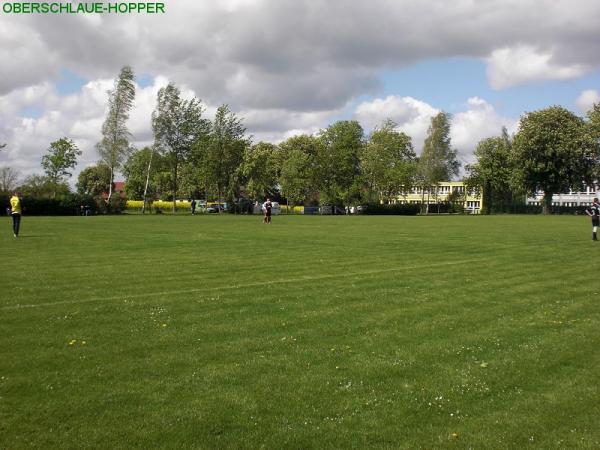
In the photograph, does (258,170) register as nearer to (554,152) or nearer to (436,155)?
(436,155)

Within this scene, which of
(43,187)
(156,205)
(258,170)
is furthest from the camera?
(258,170)

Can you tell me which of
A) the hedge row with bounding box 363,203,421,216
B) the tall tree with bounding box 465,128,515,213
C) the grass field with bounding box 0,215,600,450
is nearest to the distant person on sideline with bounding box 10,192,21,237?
the grass field with bounding box 0,215,600,450

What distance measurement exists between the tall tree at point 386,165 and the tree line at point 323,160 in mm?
194

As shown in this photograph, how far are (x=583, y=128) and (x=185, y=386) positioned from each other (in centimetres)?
8596

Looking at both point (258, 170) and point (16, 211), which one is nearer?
point (16, 211)

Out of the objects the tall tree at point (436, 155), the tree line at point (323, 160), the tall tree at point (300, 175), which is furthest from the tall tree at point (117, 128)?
the tall tree at point (436, 155)

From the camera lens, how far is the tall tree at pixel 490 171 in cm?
10025

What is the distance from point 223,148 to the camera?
85500 millimetres

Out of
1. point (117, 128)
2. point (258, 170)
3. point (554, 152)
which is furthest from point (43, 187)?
point (554, 152)

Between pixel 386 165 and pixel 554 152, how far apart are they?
98.1 ft

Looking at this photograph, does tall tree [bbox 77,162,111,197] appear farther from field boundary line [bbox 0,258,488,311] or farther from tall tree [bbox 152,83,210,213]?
field boundary line [bbox 0,258,488,311]

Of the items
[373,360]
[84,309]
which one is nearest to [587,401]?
[373,360]

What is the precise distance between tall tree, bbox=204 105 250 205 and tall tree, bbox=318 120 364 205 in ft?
61.9

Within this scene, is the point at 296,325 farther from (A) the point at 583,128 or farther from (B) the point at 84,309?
(A) the point at 583,128
